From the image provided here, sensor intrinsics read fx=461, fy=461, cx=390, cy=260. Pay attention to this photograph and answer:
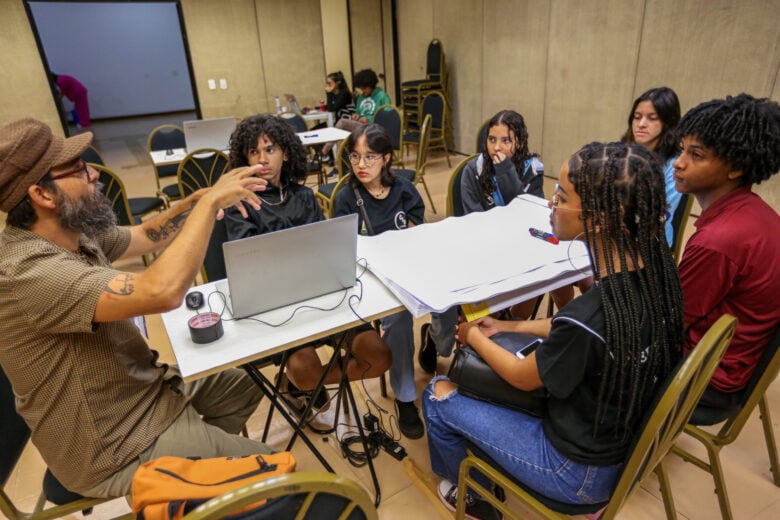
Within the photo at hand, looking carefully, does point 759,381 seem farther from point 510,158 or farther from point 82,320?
point 82,320

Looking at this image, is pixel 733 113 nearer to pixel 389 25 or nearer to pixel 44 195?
pixel 44 195

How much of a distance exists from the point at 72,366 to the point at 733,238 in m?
1.82

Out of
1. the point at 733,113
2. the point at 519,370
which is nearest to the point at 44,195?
the point at 519,370

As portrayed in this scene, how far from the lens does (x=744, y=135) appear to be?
148 cm

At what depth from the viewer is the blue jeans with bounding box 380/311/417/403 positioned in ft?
6.43

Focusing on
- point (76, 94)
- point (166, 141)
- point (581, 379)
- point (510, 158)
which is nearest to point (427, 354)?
point (510, 158)

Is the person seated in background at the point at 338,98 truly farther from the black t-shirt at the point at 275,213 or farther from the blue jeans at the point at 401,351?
the blue jeans at the point at 401,351

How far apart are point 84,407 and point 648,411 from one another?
133 cm

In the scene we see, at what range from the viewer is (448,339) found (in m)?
1.96

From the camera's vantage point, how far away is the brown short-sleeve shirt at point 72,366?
103 centimetres

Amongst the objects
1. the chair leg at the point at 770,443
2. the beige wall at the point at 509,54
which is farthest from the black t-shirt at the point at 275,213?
the beige wall at the point at 509,54

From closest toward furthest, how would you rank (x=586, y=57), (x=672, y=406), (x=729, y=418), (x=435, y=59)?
1. (x=672, y=406)
2. (x=729, y=418)
3. (x=586, y=57)
4. (x=435, y=59)

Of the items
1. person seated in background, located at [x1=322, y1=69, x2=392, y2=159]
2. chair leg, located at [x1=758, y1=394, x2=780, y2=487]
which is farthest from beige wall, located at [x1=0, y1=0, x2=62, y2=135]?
chair leg, located at [x1=758, y1=394, x2=780, y2=487]

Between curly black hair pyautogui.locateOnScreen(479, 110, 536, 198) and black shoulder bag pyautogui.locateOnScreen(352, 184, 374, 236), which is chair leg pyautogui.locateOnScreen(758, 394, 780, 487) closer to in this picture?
curly black hair pyautogui.locateOnScreen(479, 110, 536, 198)
